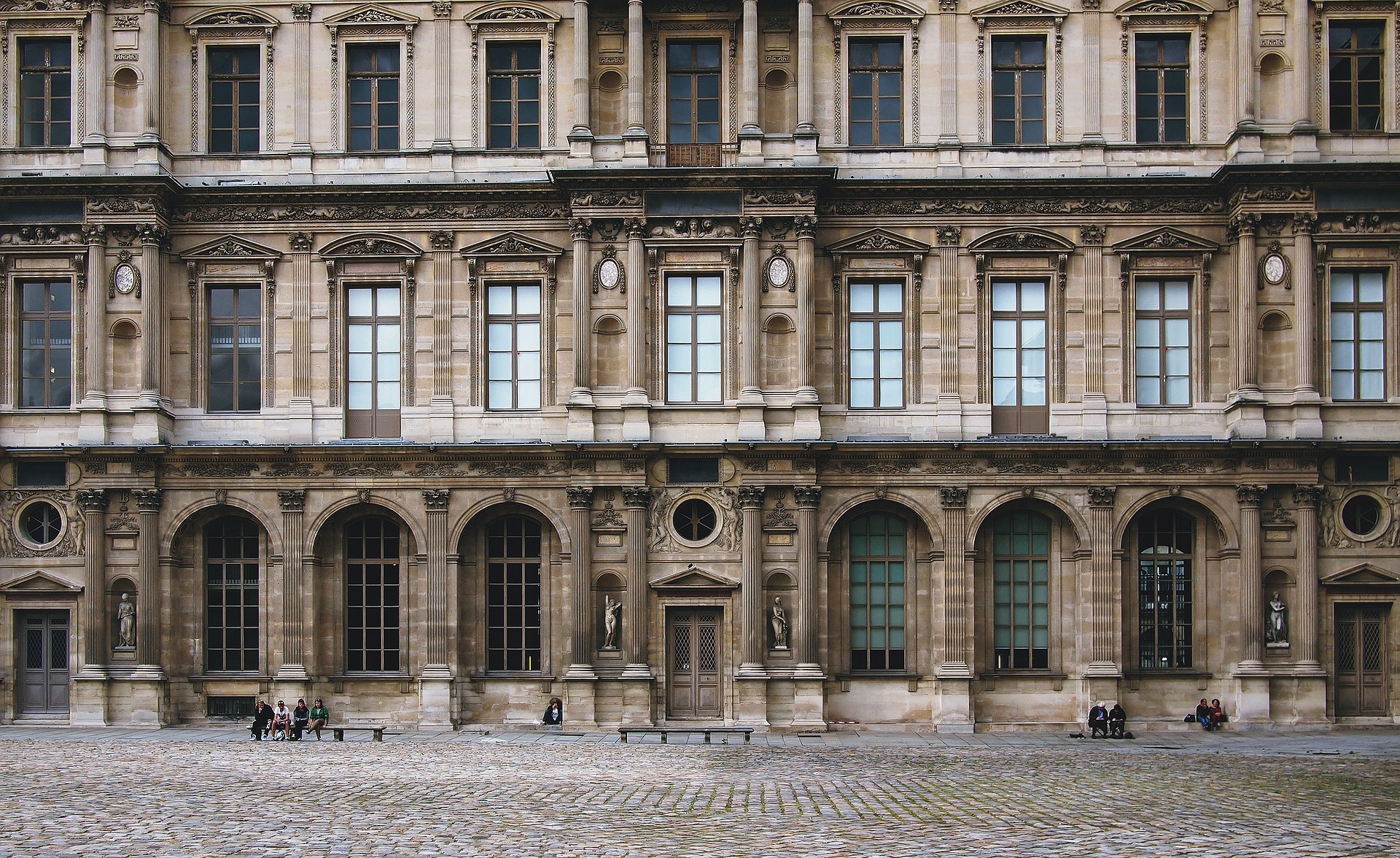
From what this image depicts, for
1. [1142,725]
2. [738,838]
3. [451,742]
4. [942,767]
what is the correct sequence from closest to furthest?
1. [738,838]
2. [942,767]
3. [451,742]
4. [1142,725]

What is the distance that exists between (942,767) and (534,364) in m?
15.2

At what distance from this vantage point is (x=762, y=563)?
34375 mm

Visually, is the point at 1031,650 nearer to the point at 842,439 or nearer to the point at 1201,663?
the point at 1201,663

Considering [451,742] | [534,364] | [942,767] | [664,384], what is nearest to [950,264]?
[664,384]

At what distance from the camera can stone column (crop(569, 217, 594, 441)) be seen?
1351 inches

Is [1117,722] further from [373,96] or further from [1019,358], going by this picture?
[373,96]

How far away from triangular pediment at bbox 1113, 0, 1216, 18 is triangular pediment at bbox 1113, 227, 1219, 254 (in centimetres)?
561

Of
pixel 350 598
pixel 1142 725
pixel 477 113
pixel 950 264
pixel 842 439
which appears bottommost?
pixel 1142 725

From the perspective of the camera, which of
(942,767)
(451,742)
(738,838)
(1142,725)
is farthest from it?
(1142,725)

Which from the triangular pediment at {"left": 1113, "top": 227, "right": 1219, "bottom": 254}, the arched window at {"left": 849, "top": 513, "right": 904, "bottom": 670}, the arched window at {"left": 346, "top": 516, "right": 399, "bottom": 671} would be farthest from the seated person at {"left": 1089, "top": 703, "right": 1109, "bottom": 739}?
the arched window at {"left": 346, "top": 516, "right": 399, "bottom": 671}

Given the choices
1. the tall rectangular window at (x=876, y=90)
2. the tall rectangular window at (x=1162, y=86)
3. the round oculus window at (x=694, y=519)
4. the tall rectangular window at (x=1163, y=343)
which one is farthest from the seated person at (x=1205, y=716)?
the tall rectangular window at (x=876, y=90)

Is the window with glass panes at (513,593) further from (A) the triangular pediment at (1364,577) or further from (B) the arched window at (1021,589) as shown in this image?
(A) the triangular pediment at (1364,577)

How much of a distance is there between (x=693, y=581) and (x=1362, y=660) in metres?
16.7

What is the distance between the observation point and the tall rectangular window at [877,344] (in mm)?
35281
